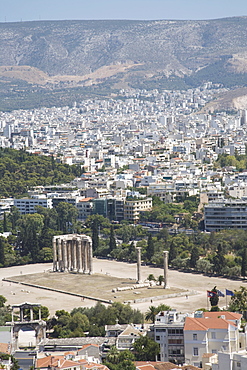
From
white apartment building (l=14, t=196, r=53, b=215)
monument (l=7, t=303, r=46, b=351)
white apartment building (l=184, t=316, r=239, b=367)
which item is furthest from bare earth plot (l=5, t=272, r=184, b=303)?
white apartment building (l=14, t=196, r=53, b=215)

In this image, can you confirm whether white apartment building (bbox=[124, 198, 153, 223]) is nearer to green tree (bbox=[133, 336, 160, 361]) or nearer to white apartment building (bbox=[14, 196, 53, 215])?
white apartment building (bbox=[14, 196, 53, 215])

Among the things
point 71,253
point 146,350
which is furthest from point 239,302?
point 71,253

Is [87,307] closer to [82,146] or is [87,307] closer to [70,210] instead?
[70,210]

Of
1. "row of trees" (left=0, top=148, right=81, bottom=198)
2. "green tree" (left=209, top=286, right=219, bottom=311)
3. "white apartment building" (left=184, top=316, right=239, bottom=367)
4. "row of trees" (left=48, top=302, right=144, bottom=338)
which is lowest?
"row of trees" (left=48, top=302, right=144, bottom=338)

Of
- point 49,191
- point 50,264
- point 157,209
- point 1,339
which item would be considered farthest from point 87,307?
point 49,191

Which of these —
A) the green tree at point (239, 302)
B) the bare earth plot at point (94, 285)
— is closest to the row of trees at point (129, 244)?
the bare earth plot at point (94, 285)
